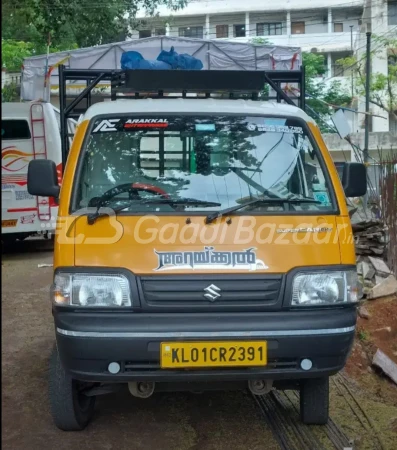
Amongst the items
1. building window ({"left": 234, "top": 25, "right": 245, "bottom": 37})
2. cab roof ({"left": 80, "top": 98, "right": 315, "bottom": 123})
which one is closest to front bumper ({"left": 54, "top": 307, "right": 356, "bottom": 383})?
cab roof ({"left": 80, "top": 98, "right": 315, "bottom": 123})

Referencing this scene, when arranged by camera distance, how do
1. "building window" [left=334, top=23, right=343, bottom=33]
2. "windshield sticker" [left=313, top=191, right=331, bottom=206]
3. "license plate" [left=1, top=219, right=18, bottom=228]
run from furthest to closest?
"building window" [left=334, top=23, right=343, bottom=33], "license plate" [left=1, top=219, right=18, bottom=228], "windshield sticker" [left=313, top=191, right=331, bottom=206]

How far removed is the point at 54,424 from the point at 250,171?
2070 millimetres

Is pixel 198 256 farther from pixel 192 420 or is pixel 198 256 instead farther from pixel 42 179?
pixel 192 420

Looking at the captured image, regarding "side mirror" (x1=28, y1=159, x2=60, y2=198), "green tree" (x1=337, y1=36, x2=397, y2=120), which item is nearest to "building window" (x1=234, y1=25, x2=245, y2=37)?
"green tree" (x1=337, y1=36, x2=397, y2=120)

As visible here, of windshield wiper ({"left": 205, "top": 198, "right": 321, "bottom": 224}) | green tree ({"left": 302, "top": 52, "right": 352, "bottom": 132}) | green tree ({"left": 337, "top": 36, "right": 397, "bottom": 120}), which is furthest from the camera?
green tree ({"left": 302, "top": 52, "right": 352, "bottom": 132})

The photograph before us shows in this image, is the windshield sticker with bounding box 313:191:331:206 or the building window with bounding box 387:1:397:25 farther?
the building window with bounding box 387:1:397:25

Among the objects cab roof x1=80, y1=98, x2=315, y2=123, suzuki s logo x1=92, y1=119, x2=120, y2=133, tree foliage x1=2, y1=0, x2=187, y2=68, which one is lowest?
suzuki s logo x1=92, y1=119, x2=120, y2=133

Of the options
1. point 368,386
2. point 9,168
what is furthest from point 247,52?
point 9,168

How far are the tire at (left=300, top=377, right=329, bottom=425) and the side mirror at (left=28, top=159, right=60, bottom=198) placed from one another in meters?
1.99

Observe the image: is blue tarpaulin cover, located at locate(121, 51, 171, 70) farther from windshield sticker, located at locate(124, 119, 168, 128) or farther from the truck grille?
the truck grille

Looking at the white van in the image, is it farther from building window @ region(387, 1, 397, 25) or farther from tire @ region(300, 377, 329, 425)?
building window @ region(387, 1, 397, 25)

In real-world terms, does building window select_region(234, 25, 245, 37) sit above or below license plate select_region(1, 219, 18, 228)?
above

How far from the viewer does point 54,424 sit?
13.1 feet

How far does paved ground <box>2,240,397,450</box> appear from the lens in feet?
12.4
